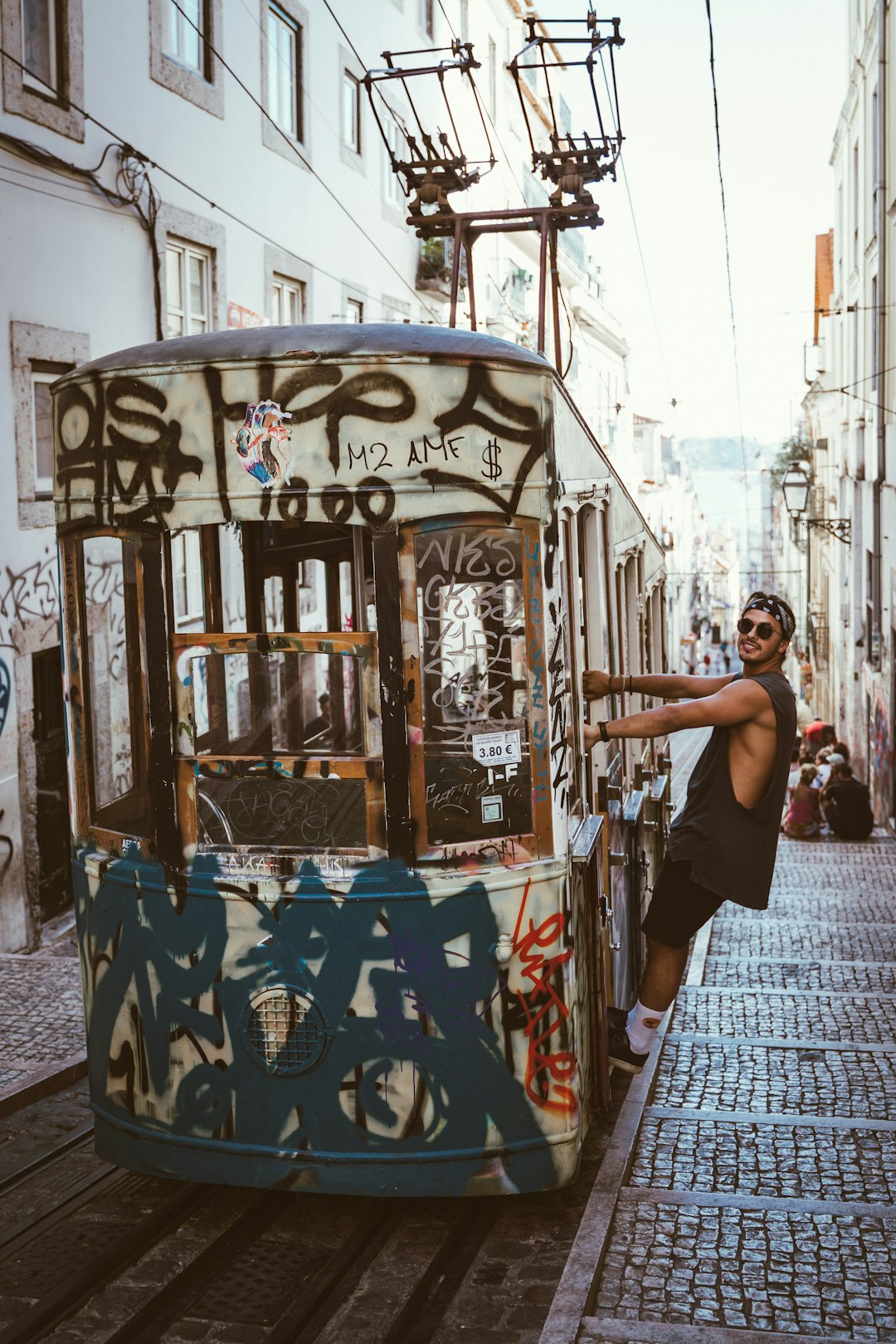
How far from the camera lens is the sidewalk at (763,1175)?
405cm

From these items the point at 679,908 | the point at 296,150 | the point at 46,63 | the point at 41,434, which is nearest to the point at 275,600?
the point at 679,908

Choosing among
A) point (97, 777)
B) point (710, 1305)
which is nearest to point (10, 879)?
point (97, 777)

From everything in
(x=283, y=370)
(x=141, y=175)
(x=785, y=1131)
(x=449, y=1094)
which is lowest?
(x=785, y=1131)

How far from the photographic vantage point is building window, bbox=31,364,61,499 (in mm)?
10367

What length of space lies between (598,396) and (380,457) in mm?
37385

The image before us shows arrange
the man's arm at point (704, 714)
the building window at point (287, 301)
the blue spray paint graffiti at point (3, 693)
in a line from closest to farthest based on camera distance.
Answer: the man's arm at point (704, 714) → the blue spray paint graffiti at point (3, 693) → the building window at point (287, 301)

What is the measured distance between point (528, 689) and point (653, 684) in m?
1.02

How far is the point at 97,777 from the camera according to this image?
196 inches

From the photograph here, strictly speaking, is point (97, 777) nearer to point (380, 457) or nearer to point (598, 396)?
point (380, 457)

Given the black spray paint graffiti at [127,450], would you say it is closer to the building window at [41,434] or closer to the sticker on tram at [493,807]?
the sticker on tram at [493,807]

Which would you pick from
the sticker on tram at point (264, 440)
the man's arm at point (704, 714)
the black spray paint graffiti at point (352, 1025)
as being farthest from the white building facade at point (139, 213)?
the black spray paint graffiti at point (352, 1025)

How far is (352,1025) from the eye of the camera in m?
4.52

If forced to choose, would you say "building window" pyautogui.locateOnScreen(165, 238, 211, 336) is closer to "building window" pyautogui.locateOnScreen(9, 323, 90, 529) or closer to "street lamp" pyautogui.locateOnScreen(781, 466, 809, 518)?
"building window" pyautogui.locateOnScreen(9, 323, 90, 529)

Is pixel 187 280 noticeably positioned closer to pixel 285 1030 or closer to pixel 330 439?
pixel 330 439
